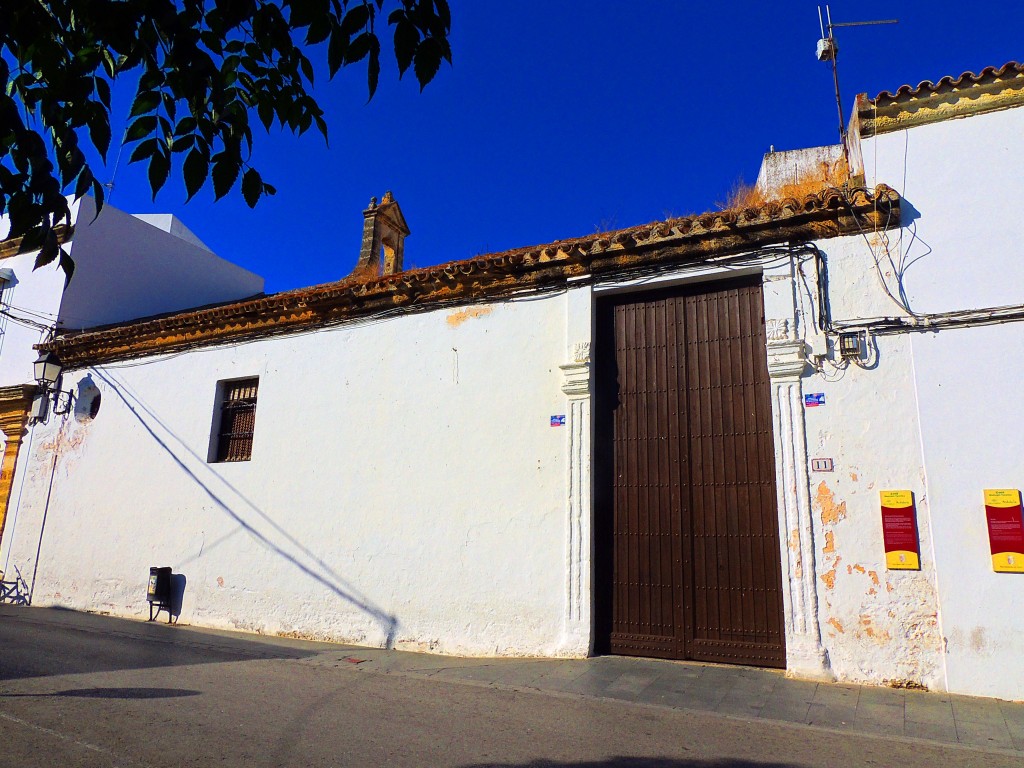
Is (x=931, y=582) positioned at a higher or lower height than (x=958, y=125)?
lower

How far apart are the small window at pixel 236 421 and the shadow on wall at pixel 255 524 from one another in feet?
1.07

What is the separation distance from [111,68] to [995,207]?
21.0 ft

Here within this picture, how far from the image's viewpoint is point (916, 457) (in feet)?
17.9

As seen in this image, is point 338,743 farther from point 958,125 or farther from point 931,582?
point 958,125

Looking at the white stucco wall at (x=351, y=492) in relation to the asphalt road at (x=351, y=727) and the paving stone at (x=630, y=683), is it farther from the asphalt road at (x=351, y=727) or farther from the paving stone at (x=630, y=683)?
the asphalt road at (x=351, y=727)

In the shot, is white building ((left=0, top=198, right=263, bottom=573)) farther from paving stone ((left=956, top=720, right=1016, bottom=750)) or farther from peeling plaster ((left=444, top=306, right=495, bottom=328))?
paving stone ((left=956, top=720, right=1016, bottom=750))

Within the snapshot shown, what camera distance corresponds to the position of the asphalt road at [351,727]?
3.77 meters

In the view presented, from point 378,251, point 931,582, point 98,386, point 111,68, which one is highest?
point 378,251

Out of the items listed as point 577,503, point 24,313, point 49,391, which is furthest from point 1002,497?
point 24,313

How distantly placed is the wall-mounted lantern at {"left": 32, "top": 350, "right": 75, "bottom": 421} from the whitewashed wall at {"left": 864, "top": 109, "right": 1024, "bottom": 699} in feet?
38.0

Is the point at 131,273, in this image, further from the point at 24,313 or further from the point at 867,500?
the point at 867,500

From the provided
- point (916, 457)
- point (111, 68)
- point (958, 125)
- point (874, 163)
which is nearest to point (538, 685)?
point (916, 457)

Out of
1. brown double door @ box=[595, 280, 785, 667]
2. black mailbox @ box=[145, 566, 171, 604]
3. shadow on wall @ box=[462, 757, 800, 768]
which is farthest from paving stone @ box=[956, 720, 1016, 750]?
black mailbox @ box=[145, 566, 171, 604]

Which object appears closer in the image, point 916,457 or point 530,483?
point 916,457
